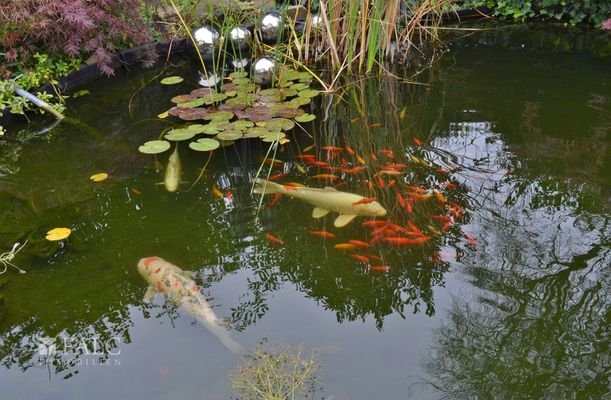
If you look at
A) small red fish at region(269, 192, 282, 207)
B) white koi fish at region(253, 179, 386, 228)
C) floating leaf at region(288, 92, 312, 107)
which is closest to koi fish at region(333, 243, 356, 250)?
white koi fish at region(253, 179, 386, 228)

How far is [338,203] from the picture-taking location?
9.40ft

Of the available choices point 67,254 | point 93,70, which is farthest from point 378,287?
point 93,70

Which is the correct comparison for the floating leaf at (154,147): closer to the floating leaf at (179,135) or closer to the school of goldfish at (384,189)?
the floating leaf at (179,135)

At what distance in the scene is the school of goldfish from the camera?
8.82 feet

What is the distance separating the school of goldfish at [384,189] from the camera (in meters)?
2.69

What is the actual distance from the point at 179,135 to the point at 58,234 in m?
1.03

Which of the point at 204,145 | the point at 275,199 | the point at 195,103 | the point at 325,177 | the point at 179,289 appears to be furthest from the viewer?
the point at 195,103

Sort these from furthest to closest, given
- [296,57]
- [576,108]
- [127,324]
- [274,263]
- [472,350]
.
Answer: [296,57], [576,108], [274,263], [127,324], [472,350]

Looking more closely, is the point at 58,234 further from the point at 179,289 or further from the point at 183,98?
the point at 183,98

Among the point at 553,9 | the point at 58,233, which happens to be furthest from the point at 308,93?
the point at 553,9

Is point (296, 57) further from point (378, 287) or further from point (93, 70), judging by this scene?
point (378, 287)

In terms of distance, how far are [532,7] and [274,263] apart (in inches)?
188

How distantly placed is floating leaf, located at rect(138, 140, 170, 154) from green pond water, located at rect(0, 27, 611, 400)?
79 millimetres

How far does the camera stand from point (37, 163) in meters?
3.54
